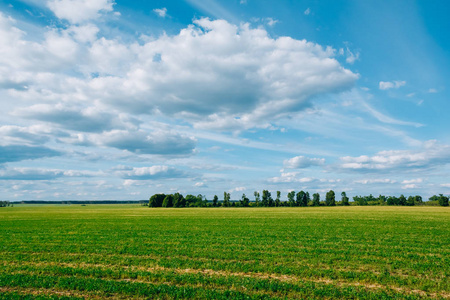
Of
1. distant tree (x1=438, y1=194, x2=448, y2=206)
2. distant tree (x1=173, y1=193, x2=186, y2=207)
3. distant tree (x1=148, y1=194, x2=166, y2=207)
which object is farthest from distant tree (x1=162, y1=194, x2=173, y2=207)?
distant tree (x1=438, y1=194, x2=448, y2=206)

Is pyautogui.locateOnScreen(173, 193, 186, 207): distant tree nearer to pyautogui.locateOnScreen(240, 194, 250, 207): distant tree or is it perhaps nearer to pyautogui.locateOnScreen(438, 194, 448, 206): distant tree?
pyautogui.locateOnScreen(240, 194, 250, 207): distant tree

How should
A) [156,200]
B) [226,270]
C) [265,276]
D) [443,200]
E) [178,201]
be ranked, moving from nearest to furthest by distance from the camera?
[265,276] < [226,270] < [443,200] < [178,201] < [156,200]

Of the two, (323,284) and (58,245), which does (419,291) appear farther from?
(58,245)

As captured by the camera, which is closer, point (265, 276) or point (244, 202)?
point (265, 276)

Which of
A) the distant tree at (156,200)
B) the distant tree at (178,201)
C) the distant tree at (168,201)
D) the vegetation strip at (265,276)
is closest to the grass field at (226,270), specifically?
the vegetation strip at (265,276)

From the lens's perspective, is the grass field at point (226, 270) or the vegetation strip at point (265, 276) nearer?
the grass field at point (226, 270)

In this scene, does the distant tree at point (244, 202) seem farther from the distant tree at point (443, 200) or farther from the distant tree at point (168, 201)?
the distant tree at point (443, 200)

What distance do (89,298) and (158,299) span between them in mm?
→ 2757

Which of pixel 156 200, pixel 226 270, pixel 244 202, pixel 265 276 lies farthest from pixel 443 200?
pixel 226 270

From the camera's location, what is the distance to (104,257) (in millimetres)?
17562

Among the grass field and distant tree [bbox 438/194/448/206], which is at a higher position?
the grass field

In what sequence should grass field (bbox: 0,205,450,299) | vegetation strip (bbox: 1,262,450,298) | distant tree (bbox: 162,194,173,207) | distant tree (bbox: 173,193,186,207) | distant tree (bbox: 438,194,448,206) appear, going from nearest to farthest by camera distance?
1. grass field (bbox: 0,205,450,299)
2. vegetation strip (bbox: 1,262,450,298)
3. distant tree (bbox: 438,194,448,206)
4. distant tree (bbox: 173,193,186,207)
5. distant tree (bbox: 162,194,173,207)

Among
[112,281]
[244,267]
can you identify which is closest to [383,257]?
[244,267]

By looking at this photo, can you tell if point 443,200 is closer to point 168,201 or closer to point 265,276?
point 168,201
